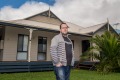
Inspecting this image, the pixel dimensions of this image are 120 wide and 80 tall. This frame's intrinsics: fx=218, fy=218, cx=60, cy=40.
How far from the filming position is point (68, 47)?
5141 mm

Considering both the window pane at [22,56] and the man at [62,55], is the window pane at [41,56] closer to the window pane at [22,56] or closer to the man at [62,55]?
the window pane at [22,56]

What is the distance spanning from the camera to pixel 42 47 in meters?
18.7

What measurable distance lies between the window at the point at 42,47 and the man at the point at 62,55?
43.9 feet

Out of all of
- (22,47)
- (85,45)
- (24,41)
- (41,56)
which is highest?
(24,41)

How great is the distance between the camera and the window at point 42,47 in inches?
728

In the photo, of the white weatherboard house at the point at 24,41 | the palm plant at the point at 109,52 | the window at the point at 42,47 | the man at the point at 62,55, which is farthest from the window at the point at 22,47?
the man at the point at 62,55

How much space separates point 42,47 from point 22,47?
78.2 inches

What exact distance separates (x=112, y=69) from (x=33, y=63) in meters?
5.63

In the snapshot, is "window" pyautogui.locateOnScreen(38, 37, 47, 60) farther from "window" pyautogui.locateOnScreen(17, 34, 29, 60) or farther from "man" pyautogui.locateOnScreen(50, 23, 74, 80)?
"man" pyautogui.locateOnScreen(50, 23, 74, 80)

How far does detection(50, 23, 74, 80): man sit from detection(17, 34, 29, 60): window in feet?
40.9

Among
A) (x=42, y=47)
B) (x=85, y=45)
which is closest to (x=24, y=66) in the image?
(x=42, y=47)

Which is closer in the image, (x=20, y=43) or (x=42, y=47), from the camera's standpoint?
(x=20, y=43)

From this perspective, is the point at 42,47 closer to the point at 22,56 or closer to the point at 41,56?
the point at 41,56

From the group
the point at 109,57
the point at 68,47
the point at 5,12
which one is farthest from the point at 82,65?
the point at 5,12
